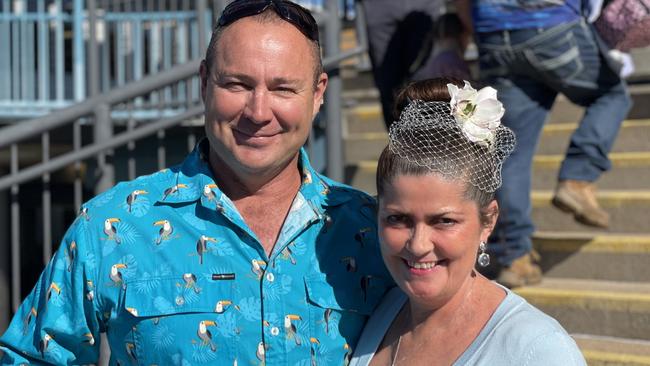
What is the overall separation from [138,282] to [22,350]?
324mm

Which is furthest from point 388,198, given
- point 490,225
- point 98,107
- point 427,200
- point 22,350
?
point 98,107

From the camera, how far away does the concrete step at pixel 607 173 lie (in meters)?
4.75

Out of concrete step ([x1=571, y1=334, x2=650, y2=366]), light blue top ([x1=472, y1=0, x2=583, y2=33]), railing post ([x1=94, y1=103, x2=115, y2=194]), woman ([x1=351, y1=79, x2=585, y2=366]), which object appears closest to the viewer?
woman ([x1=351, y1=79, x2=585, y2=366])

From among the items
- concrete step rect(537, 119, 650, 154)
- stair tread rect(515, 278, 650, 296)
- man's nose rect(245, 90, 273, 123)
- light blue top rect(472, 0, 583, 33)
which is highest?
light blue top rect(472, 0, 583, 33)

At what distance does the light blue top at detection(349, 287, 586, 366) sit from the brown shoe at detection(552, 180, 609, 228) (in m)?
1.93

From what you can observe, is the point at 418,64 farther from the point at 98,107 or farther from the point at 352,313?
the point at 352,313

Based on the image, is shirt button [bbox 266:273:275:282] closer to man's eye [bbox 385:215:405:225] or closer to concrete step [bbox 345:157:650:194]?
man's eye [bbox 385:215:405:225]

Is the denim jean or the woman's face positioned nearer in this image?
the woman's face

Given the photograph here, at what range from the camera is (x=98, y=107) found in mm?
4184

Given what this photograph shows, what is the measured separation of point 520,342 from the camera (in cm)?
190

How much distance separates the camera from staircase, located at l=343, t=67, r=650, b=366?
3691 millimetres

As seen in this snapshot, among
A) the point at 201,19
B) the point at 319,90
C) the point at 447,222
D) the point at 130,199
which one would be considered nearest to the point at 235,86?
the point at 319,90

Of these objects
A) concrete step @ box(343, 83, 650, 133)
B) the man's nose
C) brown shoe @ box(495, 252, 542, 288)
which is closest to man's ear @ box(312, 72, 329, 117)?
the man's nose

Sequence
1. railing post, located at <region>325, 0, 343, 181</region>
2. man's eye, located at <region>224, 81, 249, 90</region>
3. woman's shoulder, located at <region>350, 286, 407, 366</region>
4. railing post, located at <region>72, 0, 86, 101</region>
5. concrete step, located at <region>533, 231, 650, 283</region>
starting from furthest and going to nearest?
railing post, located at <region>72, 0, 86, 101</region>
railing post, located at <region>325, 0, 343, 181</region>
concrete step, located at <region>533, 231, 650, 283</region>
woman's shoulder, located at <region>350, 286, 407, 366</region>
man's eye, located at <region>224, 81, 249, 90</region>
